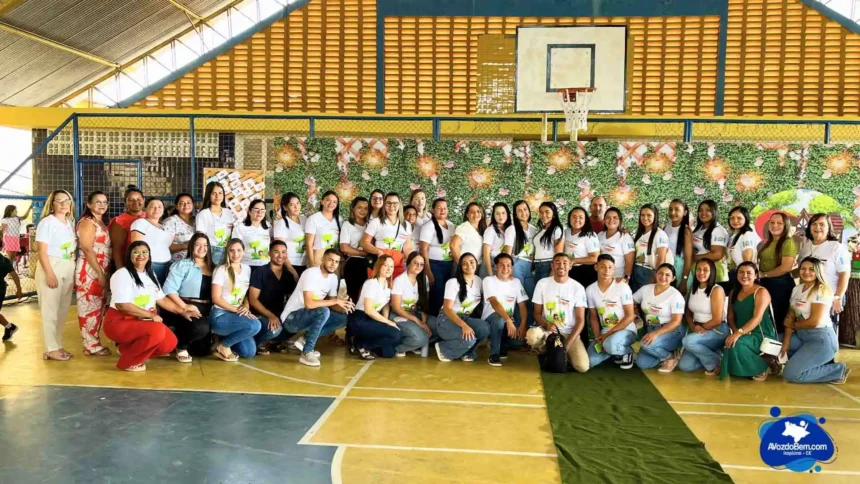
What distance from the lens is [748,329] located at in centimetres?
642

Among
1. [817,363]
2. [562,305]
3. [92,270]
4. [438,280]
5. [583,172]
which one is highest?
[583,172]

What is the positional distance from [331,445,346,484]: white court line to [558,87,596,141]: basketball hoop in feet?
21.7

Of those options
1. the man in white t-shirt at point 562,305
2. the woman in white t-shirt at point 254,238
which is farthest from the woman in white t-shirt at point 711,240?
the woman in white t-shirt at point 254,238

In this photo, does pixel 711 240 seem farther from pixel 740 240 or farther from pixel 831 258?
pixel 831 258

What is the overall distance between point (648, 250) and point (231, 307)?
13.7ft

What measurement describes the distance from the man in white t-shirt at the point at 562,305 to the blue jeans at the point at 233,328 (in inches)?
105

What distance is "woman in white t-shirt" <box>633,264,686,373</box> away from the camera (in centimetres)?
665

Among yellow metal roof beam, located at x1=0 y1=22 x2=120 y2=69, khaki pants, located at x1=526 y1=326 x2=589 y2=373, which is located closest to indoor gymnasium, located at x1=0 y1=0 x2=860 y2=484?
khaki pants, located at x1=526 y1=326 x2=589 y2=373

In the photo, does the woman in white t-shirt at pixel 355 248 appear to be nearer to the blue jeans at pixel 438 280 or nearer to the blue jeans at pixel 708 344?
the blue jeans at pixel 438 280

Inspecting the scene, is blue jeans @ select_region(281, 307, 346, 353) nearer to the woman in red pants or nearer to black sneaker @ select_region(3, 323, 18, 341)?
the woman in red pants

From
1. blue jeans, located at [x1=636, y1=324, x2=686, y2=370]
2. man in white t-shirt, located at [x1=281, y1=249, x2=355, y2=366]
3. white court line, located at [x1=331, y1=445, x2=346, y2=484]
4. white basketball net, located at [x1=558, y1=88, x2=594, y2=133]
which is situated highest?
white basketball net, located at [x1=558, y1=88, x2=594, y2=133]

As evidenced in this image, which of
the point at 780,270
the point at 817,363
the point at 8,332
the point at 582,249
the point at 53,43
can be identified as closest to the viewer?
the point at 817,363

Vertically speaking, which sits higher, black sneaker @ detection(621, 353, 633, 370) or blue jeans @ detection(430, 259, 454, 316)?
blue jeans @ detection(430, 259, 454, 316)

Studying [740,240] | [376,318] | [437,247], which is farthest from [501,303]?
[740,240]
